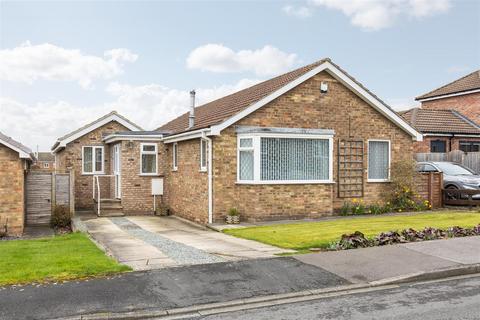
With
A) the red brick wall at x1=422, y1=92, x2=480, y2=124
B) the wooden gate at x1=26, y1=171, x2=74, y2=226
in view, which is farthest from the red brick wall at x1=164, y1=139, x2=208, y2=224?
the red brick wall at x1=422, y1=92, x2=480, y2=124

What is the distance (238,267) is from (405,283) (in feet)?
9.18

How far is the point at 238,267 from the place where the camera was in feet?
28.1

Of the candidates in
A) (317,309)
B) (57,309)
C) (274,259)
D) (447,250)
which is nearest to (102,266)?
(57,309)

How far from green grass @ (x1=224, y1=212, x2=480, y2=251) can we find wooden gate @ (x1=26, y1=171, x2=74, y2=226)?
8040mm

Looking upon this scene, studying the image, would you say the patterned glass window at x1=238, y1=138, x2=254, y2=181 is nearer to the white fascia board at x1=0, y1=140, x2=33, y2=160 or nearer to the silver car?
the white fascia board at x1=0, y1=140, x2=33, y2=160

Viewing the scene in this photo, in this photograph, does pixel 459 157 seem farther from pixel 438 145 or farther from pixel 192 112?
pixel 192 112

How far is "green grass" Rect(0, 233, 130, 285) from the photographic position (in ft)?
26.0

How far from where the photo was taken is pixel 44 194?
59.7ft

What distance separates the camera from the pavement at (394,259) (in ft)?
27.2

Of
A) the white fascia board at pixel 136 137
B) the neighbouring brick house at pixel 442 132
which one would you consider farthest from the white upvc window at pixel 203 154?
the neighbouring brick house at pixel 442 132

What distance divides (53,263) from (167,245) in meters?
2.94

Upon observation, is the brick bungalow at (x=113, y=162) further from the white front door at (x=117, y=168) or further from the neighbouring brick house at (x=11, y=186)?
the neighbouring brick house at (x=11, y=186)

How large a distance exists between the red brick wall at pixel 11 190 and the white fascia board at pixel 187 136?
212 inches

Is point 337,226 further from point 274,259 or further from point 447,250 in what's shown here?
point 274,259
